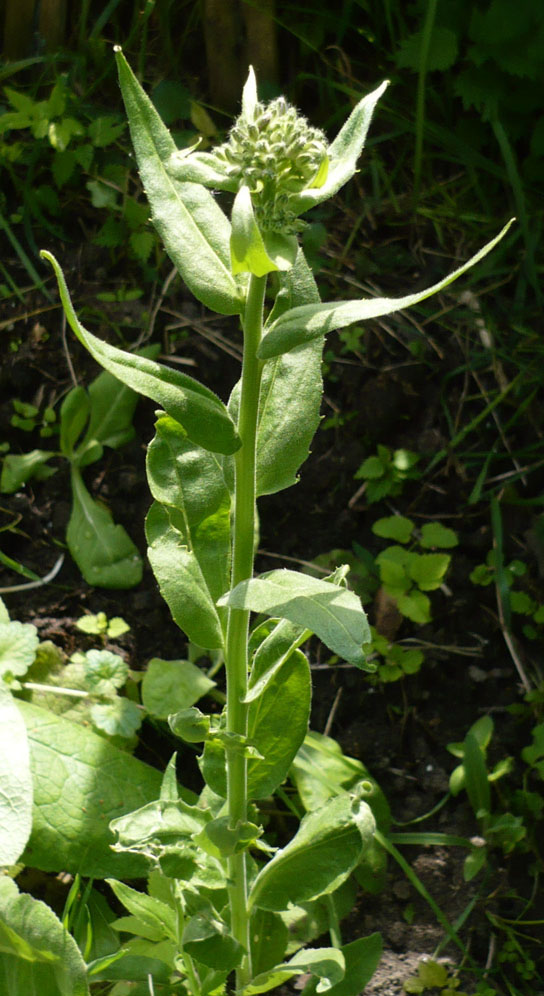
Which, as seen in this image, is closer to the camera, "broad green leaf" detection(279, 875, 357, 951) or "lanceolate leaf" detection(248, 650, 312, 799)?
→ "lanceolate leaf" detection(248, 650, 312, 799)

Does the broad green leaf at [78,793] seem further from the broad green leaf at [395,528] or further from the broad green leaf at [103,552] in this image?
the broad green leaf at [395,528]

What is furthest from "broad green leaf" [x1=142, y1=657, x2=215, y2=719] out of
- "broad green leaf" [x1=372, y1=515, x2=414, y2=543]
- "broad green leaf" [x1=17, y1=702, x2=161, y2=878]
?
"broad green leaf" [x1=372, y1=515, x2=414, y2=543]

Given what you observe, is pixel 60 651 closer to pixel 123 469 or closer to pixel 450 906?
pixel 123 469

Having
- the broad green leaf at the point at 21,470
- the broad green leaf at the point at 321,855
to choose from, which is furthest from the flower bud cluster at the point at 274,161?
the broad green leaf at the point at 21,470

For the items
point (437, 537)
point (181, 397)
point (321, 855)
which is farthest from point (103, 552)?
point (181, 397)

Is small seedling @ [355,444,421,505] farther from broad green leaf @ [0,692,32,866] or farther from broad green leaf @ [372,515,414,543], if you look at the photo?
broad green leaf @ [0,692,32,866]
